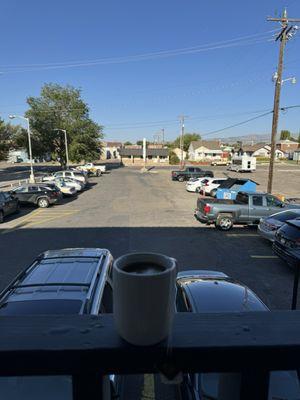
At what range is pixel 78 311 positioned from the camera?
3.80 m

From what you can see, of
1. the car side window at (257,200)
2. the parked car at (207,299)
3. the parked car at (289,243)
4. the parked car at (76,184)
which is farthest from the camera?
the parked car at (76,184)

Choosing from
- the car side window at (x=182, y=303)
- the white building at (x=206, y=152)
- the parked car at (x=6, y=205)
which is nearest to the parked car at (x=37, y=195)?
the parked car at (x=6, y=205)

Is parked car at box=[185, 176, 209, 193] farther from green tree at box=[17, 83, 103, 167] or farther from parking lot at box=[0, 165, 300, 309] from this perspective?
green tree at box=[17, 83, 103, 167]

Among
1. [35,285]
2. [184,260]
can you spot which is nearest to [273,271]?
[184,260]

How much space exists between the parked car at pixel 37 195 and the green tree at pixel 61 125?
35393 mm

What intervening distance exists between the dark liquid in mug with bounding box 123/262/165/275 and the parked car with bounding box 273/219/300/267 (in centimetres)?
850

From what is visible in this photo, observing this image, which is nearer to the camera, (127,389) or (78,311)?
(78,311)

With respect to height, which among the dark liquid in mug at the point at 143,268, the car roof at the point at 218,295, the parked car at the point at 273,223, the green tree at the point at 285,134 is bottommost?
the parked car at the point at 273,223

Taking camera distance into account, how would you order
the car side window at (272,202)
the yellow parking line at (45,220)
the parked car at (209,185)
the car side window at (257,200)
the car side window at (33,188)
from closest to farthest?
the car side window at (257,200)
the car side window at (272,202)
the yellow parking line at (45,220)
the car side window at (33,188)
the parked car at (209,185)

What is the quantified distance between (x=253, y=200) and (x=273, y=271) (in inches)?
240

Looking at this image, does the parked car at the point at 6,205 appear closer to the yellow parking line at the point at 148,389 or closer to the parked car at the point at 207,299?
the parked car at the point at 207,299

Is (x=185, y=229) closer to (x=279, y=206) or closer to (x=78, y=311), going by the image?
(x=279, y=206)

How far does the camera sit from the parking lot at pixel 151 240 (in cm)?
959

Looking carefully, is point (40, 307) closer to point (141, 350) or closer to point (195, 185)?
point (141, 350)
